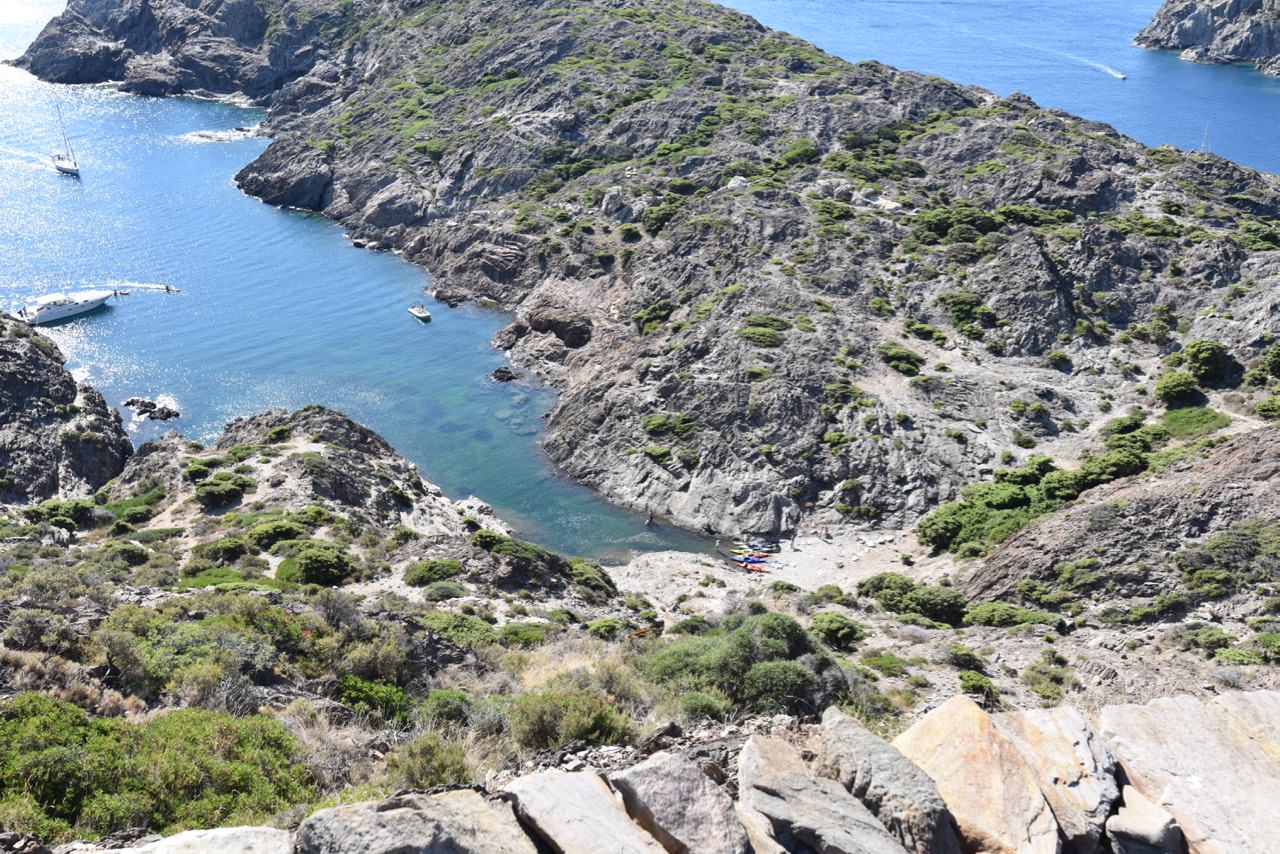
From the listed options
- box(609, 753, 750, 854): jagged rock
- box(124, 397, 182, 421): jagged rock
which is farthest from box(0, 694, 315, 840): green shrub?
box(124, 397, 182, 421): jagged rock

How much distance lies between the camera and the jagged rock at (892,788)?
49.1ft

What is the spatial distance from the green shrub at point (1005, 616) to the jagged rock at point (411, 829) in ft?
115

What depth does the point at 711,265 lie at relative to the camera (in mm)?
89438

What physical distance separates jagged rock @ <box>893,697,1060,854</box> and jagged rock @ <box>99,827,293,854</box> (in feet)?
34.1

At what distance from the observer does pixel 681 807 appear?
45.8 feet

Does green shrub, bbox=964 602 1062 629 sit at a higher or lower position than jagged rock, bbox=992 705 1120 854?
lower

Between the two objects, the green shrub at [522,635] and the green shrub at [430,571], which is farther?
the green shrub at [430,571]

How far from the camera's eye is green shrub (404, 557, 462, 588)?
1693 inches

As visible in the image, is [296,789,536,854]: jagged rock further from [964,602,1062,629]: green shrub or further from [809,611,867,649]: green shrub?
[964,602,1062,629]: green shrub

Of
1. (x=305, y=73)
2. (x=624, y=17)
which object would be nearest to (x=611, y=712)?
(x=624, y=17)

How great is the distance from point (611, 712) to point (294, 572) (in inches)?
1014

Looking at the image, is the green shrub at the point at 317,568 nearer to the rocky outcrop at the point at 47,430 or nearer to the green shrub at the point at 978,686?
the green shrub at the point at 978,686

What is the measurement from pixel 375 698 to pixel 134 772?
7.93 meters

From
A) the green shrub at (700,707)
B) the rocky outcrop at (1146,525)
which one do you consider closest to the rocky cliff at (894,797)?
the green shrub at (700,707)
